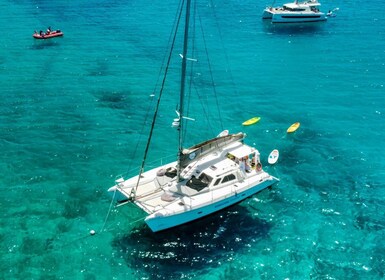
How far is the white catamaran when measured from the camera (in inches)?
1270

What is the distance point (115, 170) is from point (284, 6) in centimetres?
6928

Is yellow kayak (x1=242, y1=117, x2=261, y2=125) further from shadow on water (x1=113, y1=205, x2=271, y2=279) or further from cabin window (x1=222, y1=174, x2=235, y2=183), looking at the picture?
shadow on water (x1=113, y1=205, x2=271, y2=279)

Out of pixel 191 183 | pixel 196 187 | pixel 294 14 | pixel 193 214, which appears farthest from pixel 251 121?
pixel 294 14

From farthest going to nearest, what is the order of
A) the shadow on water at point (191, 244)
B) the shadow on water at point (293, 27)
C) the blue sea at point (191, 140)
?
the shadow on water at point (293, 27) < the blue sea at point (191, 140) < the shadow on water at point (191, 244)

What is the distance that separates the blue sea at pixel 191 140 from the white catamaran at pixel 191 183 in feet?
6.77

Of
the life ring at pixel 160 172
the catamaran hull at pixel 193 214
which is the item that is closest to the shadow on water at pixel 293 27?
the catamaran hull at pixel 193 214

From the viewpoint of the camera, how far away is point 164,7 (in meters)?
97.4

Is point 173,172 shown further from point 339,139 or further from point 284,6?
point 284,6

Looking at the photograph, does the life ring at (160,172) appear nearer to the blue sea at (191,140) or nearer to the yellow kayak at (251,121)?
the blue sea at (191,140)

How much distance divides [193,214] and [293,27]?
228ft

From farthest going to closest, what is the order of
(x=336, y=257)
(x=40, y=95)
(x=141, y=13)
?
(x=141, y=13), (x=40, y=95), (x=336, y=257)

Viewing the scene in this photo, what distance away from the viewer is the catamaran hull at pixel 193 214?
3133cm

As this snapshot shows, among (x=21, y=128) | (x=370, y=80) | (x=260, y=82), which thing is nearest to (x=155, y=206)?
(x=21, y=128)

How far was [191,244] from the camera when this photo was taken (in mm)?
32750
